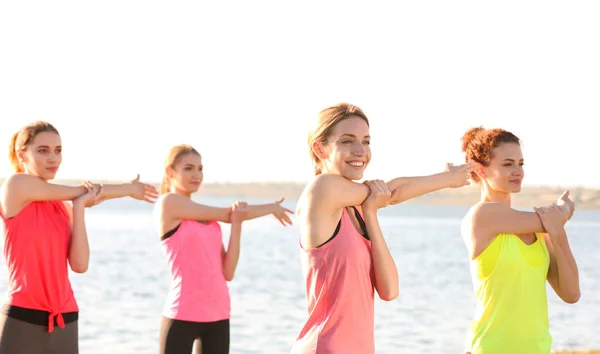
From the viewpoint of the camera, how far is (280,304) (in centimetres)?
1686

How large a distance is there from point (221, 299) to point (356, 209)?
8.33 ft

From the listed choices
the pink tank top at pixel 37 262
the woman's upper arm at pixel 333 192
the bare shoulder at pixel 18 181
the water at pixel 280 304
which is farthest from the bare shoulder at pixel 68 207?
the water at pixel 280 304

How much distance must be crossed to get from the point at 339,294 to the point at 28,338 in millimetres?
2129

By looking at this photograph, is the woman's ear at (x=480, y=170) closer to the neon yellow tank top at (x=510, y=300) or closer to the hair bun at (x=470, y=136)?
the hair bun at (x=470, y=136)

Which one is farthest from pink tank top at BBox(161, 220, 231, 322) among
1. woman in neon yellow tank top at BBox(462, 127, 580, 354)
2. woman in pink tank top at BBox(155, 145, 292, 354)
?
woman in neon yellow tank top at BBox(462, 127, 580, 354)

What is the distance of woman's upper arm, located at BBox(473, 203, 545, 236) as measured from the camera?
4.49 m

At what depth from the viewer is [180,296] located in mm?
6273

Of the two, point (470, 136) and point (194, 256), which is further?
point (194, 256)

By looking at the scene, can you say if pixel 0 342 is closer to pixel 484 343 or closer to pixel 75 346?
pixel 75 346

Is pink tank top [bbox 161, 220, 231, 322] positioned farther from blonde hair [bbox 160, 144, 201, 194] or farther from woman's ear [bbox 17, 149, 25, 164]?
woman's ear [bbox 17, 149, 25, 164]

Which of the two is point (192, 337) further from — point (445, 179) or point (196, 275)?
point (445, 179)

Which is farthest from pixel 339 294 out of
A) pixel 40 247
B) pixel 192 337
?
pixel 192 337

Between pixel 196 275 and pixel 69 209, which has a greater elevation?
pixel 69 209

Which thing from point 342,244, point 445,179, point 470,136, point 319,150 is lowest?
point 342,244
